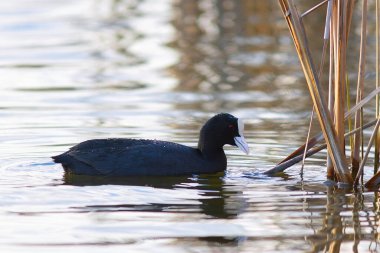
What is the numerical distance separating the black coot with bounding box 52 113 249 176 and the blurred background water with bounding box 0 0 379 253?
0.13 meters

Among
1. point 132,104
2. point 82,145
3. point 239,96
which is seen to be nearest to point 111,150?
point 82,145

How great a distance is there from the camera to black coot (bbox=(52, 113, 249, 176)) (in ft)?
23.8

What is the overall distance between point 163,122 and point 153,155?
6.69 ft

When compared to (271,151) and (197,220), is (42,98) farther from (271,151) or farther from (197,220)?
(197,220)

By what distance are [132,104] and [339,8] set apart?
14.6 feet

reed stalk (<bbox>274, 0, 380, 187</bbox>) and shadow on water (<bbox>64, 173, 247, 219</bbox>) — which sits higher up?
reed stalk (<bbox>274, 0, 380, 187</bbox>)

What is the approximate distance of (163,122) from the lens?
941 centimetres

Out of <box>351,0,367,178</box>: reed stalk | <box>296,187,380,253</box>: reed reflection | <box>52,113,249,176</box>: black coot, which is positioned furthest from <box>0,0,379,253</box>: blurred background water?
<box>351,0,367,178</box>: reed stalk

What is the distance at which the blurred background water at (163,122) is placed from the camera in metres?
5.61

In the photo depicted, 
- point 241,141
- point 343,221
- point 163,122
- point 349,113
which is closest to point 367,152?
point 349,113

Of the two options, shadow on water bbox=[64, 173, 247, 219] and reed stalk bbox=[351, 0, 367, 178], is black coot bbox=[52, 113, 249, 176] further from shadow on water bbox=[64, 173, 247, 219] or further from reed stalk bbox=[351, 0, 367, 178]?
reed stalk bbox=[351, 0, 367, 178]

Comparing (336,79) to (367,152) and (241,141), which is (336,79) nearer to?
(367,152)

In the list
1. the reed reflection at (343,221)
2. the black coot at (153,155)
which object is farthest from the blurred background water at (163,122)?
the black coot at (153,155)

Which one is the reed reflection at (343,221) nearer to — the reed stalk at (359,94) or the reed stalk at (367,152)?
the reed stalk at (367,152)
